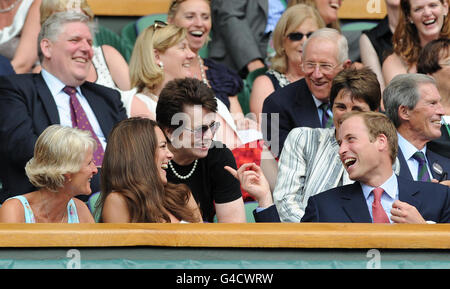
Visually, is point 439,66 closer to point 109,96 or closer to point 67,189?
point 109,96

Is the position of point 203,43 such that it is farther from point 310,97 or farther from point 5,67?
point 5,67

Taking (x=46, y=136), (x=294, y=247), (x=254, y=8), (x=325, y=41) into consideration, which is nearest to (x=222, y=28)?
(x=254, y=8)

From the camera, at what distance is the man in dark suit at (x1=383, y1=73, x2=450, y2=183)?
351 cm

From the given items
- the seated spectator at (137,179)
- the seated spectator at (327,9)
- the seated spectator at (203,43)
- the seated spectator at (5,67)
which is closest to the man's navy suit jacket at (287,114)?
the seated spectator at (203,43)

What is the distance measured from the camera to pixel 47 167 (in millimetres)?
2996

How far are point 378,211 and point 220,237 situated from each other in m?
0.86

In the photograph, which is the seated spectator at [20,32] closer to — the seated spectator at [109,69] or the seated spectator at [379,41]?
the seated spectator at [109,69]

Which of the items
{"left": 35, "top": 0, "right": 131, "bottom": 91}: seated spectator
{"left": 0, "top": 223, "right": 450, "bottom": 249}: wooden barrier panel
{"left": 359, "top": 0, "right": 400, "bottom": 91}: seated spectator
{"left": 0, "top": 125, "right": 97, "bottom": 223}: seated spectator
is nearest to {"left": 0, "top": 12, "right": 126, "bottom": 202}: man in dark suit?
{"left": 35, "top": 0, "right": 131, "bottom": 91}: seated spectator

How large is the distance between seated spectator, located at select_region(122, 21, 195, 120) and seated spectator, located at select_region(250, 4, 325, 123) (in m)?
0.43

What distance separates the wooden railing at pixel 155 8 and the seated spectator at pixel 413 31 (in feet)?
2.67

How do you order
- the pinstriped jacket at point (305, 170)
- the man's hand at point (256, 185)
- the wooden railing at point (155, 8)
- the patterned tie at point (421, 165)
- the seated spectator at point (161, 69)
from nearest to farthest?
the man's hand at point (256, 185) → the pinstriped jacket at point (305, 170) → the patterned tie at point (421, 165) → the seated spectator at point (161, 69) → the wooden railing at point (155, 8)

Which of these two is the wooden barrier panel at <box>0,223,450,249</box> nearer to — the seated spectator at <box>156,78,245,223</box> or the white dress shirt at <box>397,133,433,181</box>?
the seated spectator at <box>156,78,245,223</box>

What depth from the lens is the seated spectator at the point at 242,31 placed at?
5.03m

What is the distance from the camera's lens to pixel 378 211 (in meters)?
2.88
